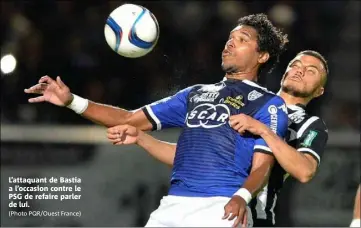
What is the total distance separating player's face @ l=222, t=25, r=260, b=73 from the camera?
517cm

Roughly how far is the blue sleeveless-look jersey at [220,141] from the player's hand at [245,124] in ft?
0.29

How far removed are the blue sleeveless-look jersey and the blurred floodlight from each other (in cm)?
456

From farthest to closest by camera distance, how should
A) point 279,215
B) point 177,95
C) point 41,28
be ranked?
point 41,28 < point 279,215 < point 177,95

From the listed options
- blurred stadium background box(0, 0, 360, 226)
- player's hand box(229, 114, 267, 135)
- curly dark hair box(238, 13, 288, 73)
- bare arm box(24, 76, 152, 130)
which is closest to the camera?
player's hand box(229, 114, 267, 135)

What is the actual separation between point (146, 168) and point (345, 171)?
2.08m

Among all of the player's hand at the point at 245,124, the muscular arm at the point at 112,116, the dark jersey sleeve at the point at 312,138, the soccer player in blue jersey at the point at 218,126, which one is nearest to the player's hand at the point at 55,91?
the soccer player in blue jersey at the point at 218,126

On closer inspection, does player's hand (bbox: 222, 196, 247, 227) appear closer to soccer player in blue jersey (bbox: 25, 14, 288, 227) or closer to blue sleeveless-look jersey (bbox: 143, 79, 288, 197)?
soccer player in blue jersey (bbox: 25, 14, 288, 227)

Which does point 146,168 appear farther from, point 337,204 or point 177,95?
point 177,95

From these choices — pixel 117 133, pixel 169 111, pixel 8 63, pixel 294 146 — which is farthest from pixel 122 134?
pixel 8 63

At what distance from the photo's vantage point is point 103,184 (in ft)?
28.2

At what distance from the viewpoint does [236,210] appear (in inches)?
176

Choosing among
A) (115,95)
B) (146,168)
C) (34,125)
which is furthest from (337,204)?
(34,125)

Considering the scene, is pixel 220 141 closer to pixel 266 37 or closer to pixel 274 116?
pixel 274 116

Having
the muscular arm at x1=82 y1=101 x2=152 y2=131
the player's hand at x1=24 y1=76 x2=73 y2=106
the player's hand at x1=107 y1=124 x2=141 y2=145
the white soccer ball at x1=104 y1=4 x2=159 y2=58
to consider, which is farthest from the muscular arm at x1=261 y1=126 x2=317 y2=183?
the white soccer ball at x1=104 y1=4 x2=159 y2=58
